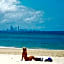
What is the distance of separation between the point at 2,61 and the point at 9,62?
0.54 m

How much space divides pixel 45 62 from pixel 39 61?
17.0 inches

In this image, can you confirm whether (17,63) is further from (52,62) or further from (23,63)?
(52,62)

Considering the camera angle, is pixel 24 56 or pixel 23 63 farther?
pixel 24 56

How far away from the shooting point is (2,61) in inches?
587

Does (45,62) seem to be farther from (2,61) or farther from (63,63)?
(2,61)

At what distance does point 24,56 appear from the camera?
50.4 feet

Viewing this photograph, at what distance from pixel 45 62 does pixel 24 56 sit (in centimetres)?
126

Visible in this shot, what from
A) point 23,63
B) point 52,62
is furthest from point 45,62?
point 23,63

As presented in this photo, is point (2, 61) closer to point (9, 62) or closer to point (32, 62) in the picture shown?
point (9, 62)

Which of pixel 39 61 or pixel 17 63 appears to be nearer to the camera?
pixel 17 63

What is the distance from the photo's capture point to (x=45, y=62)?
1495 centimetres

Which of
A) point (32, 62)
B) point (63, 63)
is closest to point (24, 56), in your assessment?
point (32, 62)

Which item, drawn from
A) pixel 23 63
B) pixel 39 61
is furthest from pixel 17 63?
pixel 39 61

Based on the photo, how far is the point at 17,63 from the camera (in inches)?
563
